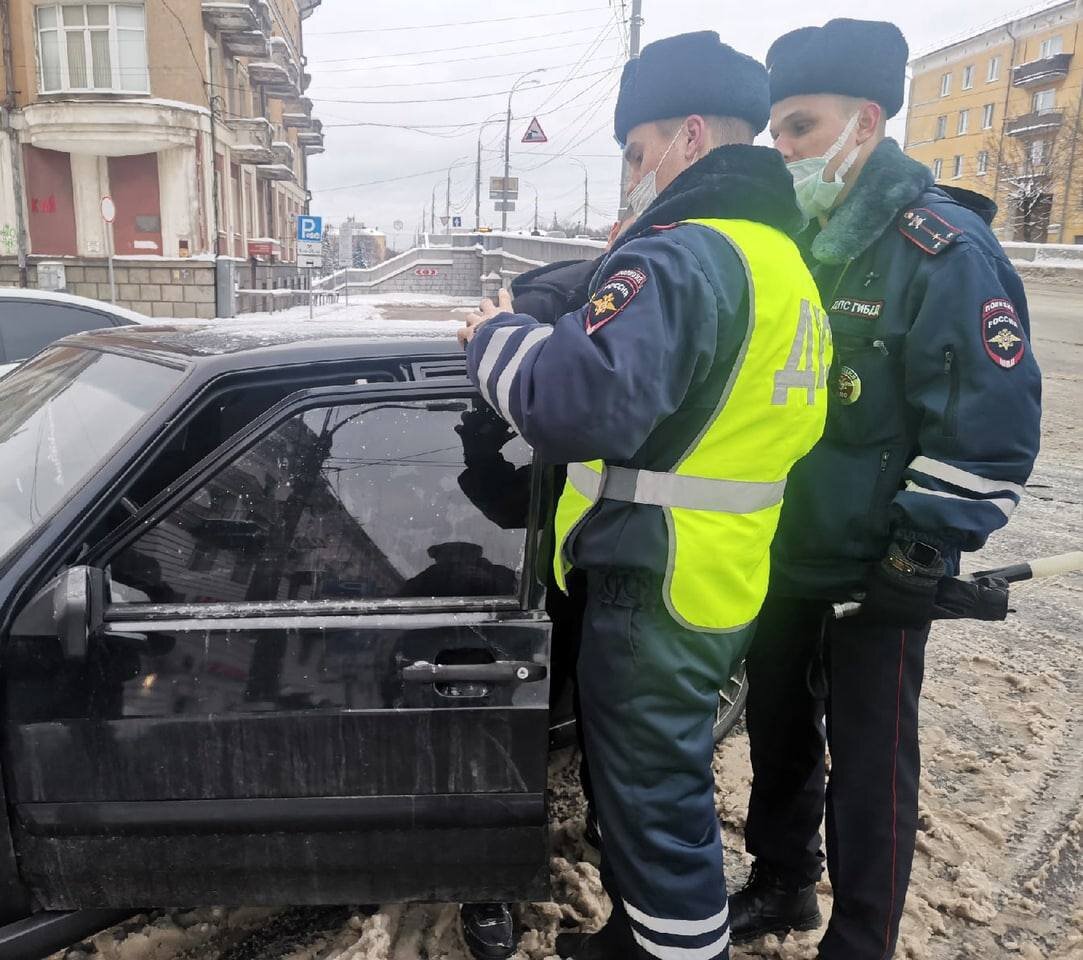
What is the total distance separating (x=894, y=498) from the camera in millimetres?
1859

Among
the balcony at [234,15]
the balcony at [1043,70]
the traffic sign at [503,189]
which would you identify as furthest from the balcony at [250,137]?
the balcony at [1043,70]

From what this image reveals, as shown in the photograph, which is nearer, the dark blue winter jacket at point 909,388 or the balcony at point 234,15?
the dark blue winter jacket at point 909,388

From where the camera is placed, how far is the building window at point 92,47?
69.9 ft

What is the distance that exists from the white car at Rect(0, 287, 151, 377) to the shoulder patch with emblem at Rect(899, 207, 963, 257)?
5.19m

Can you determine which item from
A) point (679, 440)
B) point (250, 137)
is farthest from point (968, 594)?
point (250, 137)

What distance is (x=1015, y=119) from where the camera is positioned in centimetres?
4178

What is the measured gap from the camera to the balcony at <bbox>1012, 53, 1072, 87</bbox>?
3991 cm

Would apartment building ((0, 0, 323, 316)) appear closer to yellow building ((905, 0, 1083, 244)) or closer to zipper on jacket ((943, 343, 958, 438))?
zipper on jacket ((943, 343, 958, 438))

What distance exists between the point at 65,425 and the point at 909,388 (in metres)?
1.88

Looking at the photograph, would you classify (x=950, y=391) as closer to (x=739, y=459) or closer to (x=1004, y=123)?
(x=739, y=459)

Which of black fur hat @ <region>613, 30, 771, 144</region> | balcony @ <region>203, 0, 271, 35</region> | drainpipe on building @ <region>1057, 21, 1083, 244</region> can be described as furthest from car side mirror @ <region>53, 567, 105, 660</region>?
drainpipe on building @ <region>1057, 21, 1083, 244</region>

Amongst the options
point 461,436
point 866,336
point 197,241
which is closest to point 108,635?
point 461,436

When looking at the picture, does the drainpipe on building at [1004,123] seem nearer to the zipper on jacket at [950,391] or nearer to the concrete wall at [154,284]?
the concrete wall at [154,284]

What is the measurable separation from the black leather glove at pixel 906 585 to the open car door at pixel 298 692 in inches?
27.4
